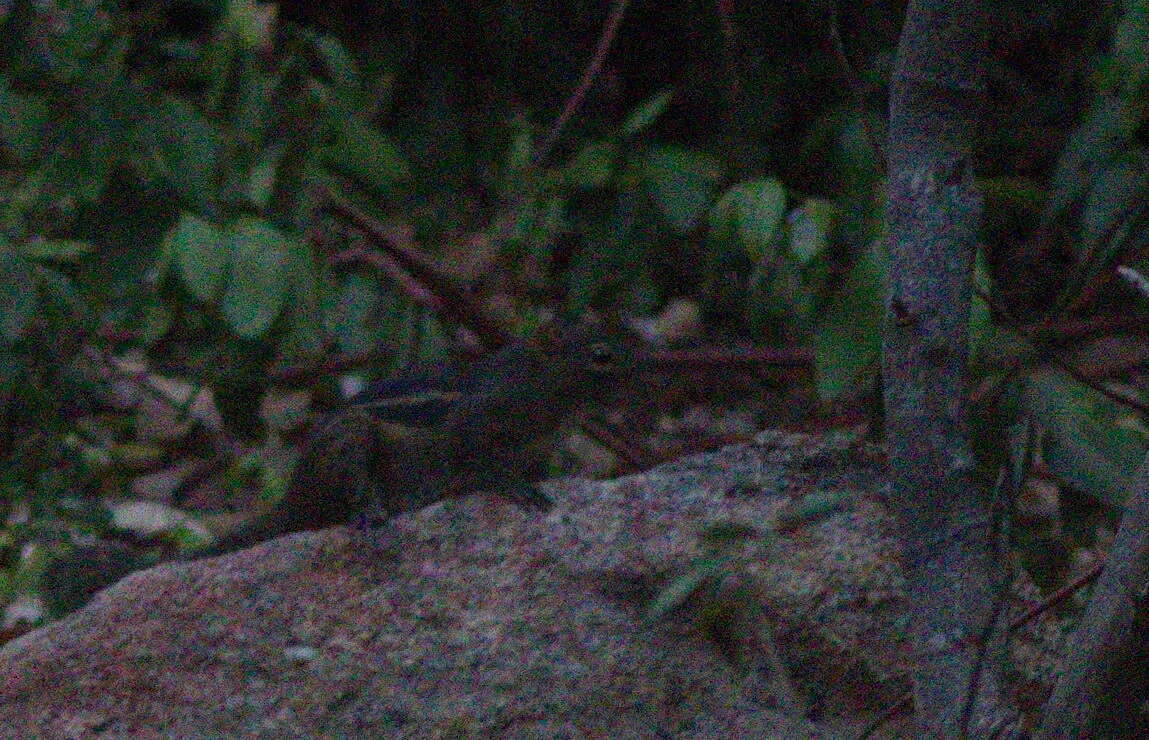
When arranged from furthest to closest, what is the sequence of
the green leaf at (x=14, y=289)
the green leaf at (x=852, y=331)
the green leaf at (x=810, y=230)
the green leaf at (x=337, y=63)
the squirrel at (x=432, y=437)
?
the green leaf at (x=337, y=63), the green leaf at (x=14, y=289), the green leaf at (x=810, y=230), the green leaf at (x=852, y=331), the squirrel at (x=432, y=437)

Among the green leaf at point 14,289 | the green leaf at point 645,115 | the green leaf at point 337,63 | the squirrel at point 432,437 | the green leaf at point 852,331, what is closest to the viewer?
the squirrel at point 432,437

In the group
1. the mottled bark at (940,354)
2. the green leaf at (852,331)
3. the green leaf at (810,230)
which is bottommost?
the green leaf at (852,331)

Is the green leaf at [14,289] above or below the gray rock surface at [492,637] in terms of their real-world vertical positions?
below

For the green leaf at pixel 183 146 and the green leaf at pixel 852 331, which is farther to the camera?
the green leaf at pixel 183 146

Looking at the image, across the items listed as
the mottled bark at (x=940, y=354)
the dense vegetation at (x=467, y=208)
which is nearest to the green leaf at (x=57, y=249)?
the dense vegetation at (x=467, y=208)

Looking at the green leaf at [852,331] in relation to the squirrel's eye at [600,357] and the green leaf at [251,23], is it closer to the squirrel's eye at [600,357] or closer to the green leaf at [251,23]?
the squirrel's eye at [600,357]

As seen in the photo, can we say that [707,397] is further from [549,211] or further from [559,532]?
[559,532]
